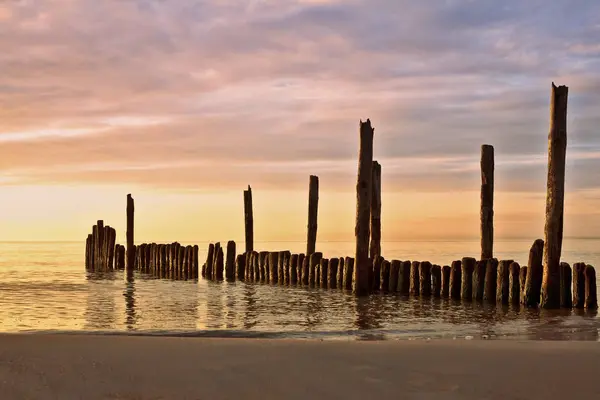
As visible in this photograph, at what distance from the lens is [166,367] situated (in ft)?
18.8

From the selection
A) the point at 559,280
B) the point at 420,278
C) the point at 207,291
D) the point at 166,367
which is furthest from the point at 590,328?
the point at 207,291

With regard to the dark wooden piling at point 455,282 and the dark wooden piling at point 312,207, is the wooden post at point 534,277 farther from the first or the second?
the dark wooden piling at point 312,207

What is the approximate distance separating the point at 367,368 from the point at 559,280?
8.93 metres

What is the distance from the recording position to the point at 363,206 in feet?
55.4

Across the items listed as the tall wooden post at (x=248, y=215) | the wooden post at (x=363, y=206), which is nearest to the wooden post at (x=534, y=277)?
the wooden post at (x=363, y=206)

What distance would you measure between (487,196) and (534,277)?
8.99 feet

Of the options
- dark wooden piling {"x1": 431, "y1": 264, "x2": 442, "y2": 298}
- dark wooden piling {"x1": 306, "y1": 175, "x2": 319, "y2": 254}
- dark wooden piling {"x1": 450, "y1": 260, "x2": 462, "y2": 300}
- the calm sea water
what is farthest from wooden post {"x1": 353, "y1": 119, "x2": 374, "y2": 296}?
dark wooden piling {"x1": 306, "y1": 175, "x2": 319, "y2": 254}

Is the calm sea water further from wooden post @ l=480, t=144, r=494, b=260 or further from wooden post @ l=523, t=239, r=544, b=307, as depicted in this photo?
wooden post @ l=480, t=144, r=494, b=260

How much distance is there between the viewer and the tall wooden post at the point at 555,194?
43.8 ft

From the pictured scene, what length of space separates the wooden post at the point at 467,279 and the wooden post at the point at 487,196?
83cm

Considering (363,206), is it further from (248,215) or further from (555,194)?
(248,215)

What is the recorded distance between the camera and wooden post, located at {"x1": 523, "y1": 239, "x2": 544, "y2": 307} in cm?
1370

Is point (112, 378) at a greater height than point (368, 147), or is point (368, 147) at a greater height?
point (368, 147)

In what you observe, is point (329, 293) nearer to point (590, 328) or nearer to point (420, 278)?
point (420, 278)
